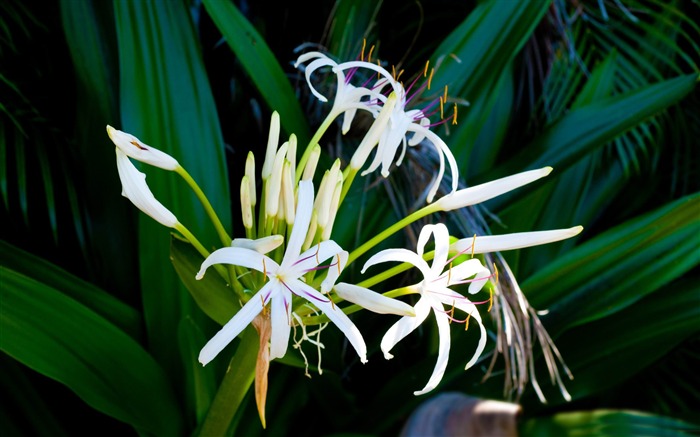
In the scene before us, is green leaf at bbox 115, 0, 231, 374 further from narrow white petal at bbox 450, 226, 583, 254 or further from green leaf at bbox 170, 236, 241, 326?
narrow white petal at bbox 450, 226, 583, 254

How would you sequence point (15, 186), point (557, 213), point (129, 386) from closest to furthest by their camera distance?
point (129, 386)
point (15, 186)
point (557, 213)

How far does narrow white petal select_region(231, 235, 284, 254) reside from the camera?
1.15ft

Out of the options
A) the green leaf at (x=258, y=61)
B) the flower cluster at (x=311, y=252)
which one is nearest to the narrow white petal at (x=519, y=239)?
the flower cluster at (x=311, y=252)

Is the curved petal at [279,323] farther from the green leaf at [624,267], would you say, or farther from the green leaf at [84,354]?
the green leaf at [624,267]

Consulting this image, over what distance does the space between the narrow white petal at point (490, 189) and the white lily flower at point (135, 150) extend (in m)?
0.17

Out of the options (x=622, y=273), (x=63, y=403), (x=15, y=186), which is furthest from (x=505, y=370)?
(x=15, y=186)

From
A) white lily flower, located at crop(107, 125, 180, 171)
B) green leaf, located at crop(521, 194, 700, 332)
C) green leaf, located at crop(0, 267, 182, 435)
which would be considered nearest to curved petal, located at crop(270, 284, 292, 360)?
white lily flower, located at crop(107, 125, 180, 171)

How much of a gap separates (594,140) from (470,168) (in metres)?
0.24

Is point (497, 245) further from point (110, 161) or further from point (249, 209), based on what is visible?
point (110, 161)

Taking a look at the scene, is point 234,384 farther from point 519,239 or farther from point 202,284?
point 519,239

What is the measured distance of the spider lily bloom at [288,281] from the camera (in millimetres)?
354

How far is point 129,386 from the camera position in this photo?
0.60 metres

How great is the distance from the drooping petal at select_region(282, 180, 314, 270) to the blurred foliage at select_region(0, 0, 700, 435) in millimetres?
102

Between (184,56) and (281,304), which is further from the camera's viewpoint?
(184,56)
